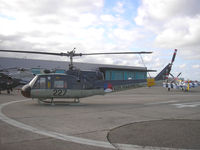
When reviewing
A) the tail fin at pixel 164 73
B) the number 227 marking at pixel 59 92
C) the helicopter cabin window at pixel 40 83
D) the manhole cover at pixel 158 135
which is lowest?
the manhole cover at pixel 158 135

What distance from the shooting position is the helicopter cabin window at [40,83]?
13.2 metres

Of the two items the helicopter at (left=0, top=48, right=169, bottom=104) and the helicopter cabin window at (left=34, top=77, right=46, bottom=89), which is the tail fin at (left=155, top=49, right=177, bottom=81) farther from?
the helicopter cabin window at (left=34, top=77, right=46, bottom=89)

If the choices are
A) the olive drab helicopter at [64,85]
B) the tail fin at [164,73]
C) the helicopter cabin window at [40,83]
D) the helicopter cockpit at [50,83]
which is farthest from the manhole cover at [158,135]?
the tail fin at [164,73]

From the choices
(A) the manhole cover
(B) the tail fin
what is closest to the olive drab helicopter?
(A) the manhole cover

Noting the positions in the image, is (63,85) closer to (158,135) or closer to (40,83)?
(40,83)

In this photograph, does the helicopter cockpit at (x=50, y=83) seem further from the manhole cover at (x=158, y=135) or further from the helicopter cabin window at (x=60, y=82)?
the manhole cover at (x=158, y=135)

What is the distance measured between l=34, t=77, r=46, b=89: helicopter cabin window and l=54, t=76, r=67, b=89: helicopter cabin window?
2.64 feet

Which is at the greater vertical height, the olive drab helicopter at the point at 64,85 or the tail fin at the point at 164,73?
the tail fin at the point at 164,73

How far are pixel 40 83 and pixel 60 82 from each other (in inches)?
56.7

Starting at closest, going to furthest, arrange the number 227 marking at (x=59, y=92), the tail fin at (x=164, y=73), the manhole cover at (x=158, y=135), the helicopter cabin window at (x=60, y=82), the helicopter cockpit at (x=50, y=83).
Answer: the manhole cover at (x=158, y=135) < the helicopter cockpit at (x=50, y=83) < the number 227 marking at (x=59, y=92) < the helicopter cabin window at (x=60, y=82) < the tail fin at (x=164, y=73)

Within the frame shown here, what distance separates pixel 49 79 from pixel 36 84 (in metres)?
0.99

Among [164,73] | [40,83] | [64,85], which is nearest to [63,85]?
[64,85]

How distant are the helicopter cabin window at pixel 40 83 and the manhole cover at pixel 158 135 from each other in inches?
314

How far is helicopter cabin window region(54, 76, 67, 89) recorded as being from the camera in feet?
44.0
